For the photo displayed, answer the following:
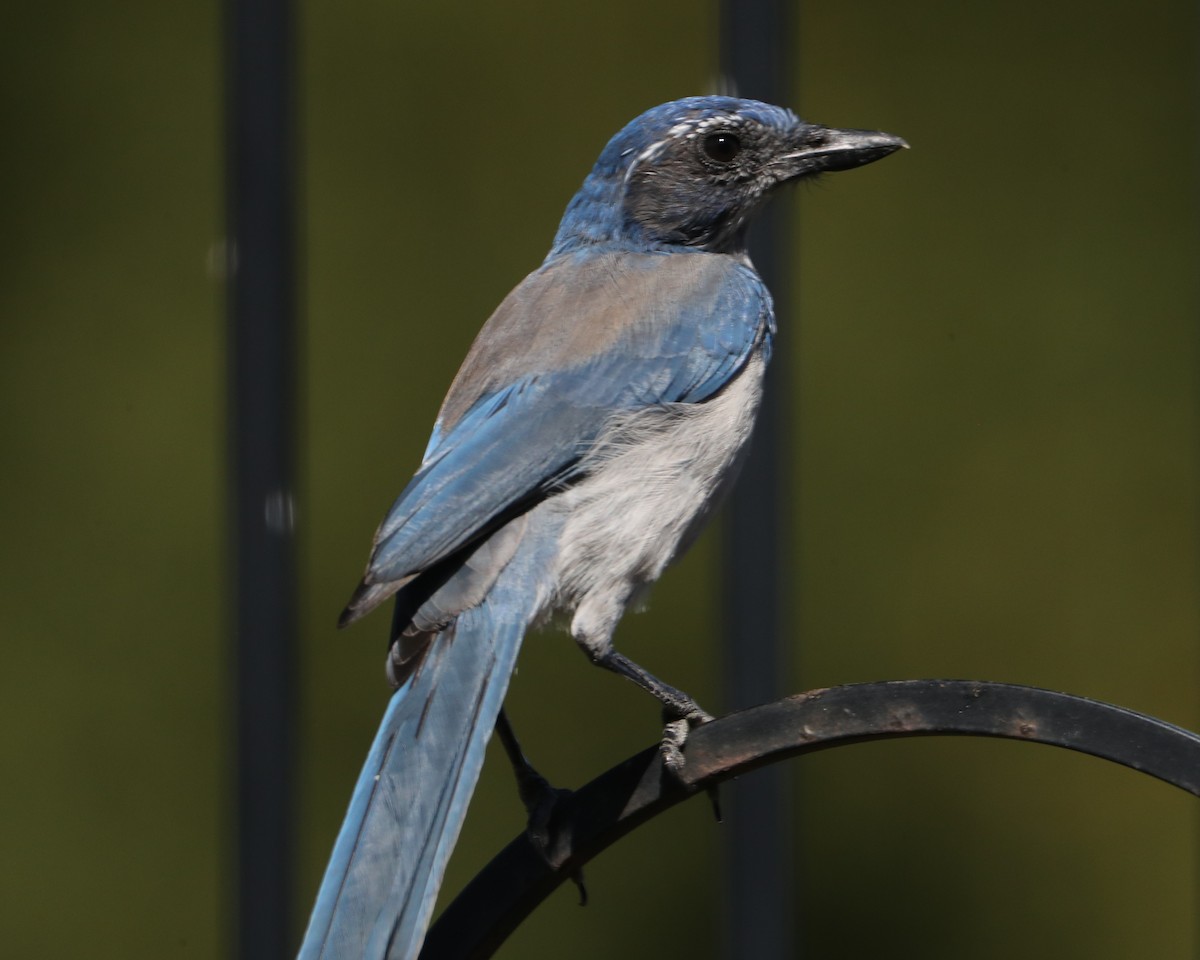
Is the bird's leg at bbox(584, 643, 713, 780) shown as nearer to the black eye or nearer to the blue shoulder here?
the blue shoulder

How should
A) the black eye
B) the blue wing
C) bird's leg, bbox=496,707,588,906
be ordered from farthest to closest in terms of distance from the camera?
the black eye
the blue wing
bird's leg, bbox=496,707,588,906

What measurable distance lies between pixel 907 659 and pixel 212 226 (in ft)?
7.19

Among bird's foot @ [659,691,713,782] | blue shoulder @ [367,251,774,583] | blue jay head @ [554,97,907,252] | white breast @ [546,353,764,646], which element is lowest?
bird's foot @ [659,691,713,782]

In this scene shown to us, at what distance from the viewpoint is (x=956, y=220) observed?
436 centimetres

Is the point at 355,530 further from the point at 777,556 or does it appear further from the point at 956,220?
the point at 956,220

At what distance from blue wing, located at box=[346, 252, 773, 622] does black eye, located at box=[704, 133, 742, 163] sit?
182 millimetres

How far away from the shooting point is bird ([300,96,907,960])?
2.09m

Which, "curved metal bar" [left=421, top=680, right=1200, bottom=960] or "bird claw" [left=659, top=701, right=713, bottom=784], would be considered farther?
"bird claw" [left=659, top=701, right=713, bottom=784]

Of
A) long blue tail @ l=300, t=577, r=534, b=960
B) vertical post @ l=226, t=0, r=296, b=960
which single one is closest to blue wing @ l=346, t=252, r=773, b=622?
long blue tail @ l=300, t=577, r=534, b=960

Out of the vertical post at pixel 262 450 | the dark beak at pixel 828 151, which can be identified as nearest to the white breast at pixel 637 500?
the dark beak at pixel 828 151

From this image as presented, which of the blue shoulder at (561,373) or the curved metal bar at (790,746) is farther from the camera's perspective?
the blue shoulder at (561,373)

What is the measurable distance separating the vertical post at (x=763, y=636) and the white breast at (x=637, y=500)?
1.66 metres

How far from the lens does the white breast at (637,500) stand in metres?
2.58

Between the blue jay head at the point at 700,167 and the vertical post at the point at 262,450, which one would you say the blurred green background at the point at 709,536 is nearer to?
the vertical post at the point at 262,450
